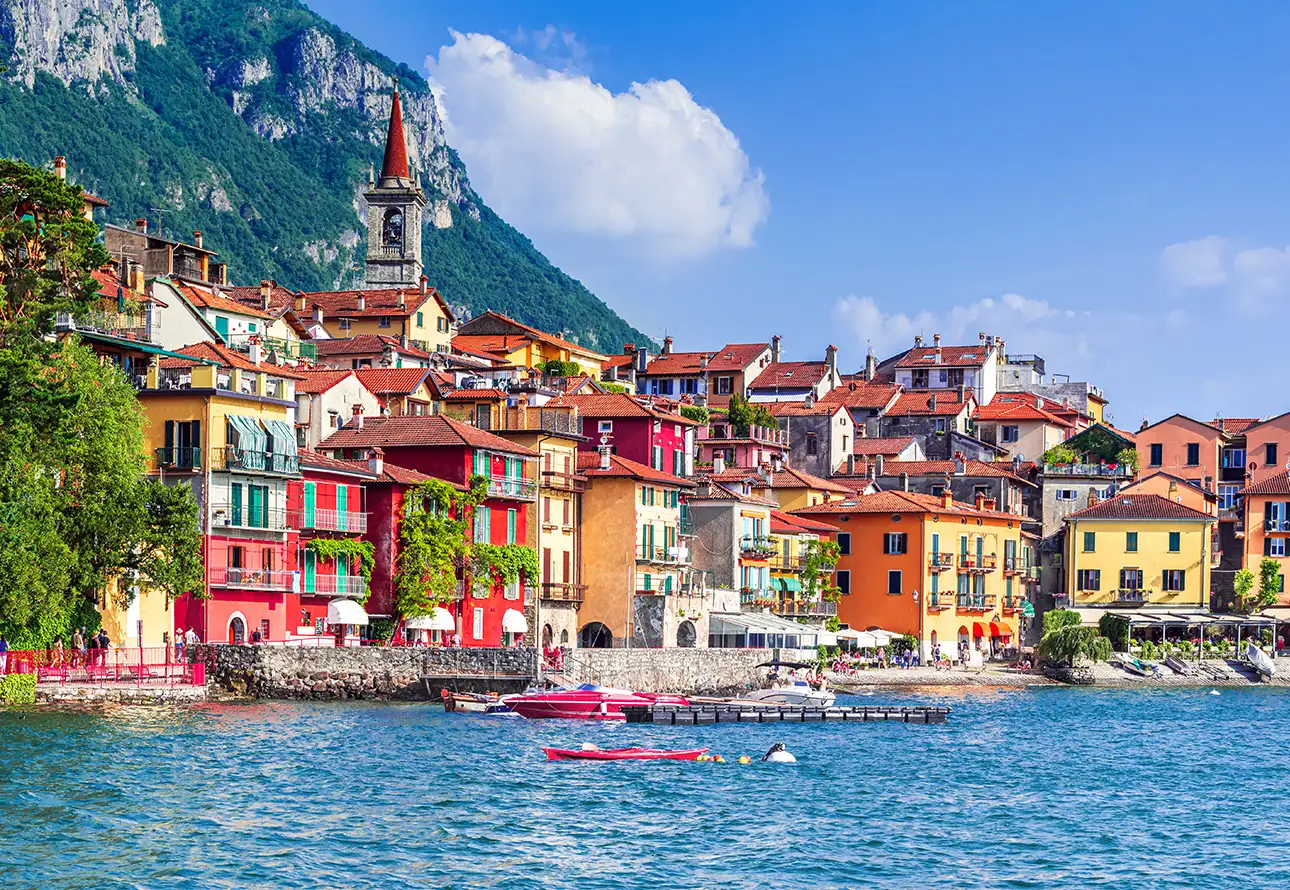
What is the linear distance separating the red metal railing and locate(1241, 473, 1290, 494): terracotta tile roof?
72725 millimetres

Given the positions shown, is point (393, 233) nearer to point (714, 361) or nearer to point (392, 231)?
point (392, 231)

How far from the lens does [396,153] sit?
514 feet

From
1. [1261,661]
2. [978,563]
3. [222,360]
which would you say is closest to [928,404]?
[978,563]

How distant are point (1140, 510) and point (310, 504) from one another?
58934mm

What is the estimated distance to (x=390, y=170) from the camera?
155 m

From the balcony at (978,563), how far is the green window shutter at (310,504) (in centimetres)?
4544

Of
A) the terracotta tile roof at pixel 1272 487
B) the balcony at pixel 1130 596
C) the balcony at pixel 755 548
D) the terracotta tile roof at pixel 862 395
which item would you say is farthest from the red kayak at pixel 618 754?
the terracotta tile roof at pixel 862 395

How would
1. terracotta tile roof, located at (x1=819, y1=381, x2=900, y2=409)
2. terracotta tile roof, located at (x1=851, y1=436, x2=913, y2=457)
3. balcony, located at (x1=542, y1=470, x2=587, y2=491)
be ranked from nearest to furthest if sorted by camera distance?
balcony, located at (x1=542, y1=470, x2=587, y2=491) < terracotta tile roof, located at (x1=851, y1=436, x2=913, y2=457) < terracotta tile roof, located at (x1=819, y1=381, x2=900, y2=409)

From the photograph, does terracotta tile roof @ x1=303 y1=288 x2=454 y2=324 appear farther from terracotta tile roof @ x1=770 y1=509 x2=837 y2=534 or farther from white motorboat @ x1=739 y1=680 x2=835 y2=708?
white motorboat @ x1=739 y1=680 x2=835 y2=708

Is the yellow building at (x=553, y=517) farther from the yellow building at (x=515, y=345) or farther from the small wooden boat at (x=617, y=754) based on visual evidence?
the yellow building at (x=515, y=345)

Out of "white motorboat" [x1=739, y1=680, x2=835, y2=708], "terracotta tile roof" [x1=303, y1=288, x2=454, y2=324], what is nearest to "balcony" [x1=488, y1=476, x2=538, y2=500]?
"white motorboat" [x1=739, y1=680, x2=835, y2=708]

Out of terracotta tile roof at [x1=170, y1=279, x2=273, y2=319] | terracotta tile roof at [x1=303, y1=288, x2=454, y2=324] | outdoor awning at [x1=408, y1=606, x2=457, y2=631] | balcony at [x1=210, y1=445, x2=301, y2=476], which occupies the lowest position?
outdoor awning at [x1=408, y1=606, x2=457, y2=631]

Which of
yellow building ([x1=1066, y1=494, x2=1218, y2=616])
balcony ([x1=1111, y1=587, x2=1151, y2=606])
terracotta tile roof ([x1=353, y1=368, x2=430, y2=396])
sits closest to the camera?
terracotta tile roof ([x1=353, y1=368, x2=430, y2=396])

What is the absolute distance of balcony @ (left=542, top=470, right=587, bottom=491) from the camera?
8344cm
